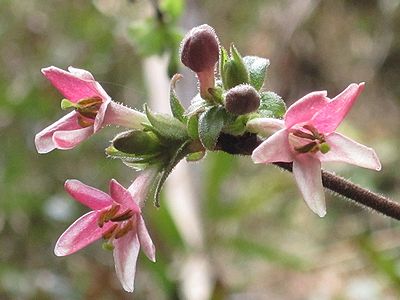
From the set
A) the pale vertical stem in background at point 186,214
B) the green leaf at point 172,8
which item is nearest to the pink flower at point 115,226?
the green leaf at point 172,8

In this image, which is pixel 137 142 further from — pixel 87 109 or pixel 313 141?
pixel 313 141

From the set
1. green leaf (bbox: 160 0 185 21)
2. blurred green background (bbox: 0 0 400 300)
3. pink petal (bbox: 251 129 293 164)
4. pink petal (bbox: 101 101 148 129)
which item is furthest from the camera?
blurred green background (bbox: 0 0 400 300)

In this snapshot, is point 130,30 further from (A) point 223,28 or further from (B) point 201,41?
(A) point 223,28

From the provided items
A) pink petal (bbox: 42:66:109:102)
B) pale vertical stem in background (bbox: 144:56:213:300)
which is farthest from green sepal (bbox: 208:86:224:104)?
pale vertical stem in background (bbox: 144:56:213:300)

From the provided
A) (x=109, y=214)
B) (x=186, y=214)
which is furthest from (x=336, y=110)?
(x=186, y=214)

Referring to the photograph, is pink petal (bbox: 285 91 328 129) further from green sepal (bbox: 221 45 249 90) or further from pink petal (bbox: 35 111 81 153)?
pink petal (bbox: 35 111 81 153)
